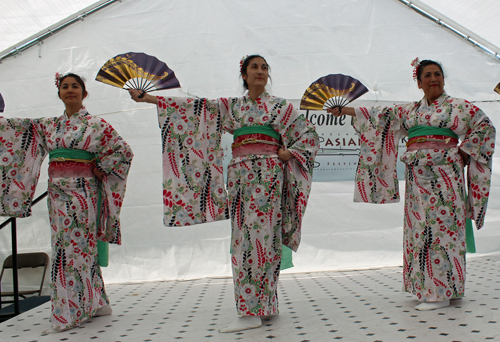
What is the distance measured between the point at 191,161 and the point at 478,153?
5.36 feet

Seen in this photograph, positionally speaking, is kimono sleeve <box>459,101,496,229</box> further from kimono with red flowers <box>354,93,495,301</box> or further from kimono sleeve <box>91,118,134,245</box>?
kimono sleeve <box>91,118,134,245</box>

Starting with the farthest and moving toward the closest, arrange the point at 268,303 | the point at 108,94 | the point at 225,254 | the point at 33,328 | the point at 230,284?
the point at 108,94
the point at 225,254
the point at 230,284
the point at 33,328
the point at 268,303

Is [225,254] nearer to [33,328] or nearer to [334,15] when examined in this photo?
[33,328]

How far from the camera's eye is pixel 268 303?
2.60 metres

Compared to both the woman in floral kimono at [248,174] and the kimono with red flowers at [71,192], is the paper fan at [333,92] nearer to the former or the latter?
the woman in floral kimono at [248,174]

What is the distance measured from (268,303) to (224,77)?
2925 mm

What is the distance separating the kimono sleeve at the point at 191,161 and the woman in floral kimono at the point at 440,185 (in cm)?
112

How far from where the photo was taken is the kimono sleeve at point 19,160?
306 cm

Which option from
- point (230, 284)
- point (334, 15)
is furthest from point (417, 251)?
point (334, 15)

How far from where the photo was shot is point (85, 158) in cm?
293

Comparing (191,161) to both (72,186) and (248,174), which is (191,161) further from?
(72,186)

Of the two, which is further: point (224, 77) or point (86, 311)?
point (224, 77)

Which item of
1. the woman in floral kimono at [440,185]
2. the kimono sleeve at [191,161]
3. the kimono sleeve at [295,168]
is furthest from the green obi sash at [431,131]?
the kimono sleeve at [191,161]

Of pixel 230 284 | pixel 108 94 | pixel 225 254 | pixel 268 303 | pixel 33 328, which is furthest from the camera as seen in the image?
pixel 108 94
